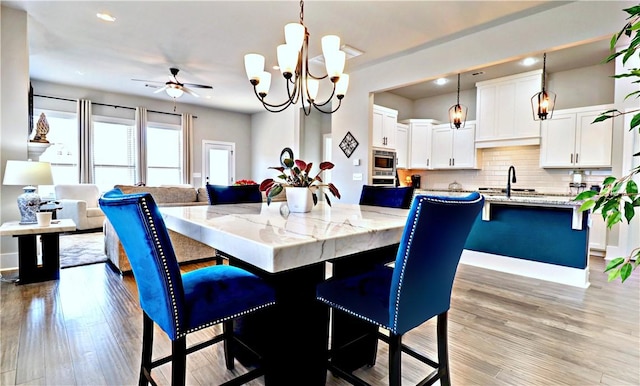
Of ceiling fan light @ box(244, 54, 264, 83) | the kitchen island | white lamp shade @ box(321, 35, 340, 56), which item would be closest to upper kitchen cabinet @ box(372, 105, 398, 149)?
the kitchen island

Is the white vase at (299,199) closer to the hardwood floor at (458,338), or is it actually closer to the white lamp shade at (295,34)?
the hardwood floor at (458,338)

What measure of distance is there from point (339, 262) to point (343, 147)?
3.83 meters

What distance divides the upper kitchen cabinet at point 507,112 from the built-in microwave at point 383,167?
4.94 ft

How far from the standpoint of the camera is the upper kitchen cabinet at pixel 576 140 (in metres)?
4.39

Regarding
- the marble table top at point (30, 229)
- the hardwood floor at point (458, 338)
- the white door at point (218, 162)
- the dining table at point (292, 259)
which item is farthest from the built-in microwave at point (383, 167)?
the white door at point (218, 162)

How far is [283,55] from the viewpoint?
228cm

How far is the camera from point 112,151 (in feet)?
21.9

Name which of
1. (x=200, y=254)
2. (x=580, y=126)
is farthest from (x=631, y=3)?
(x=200, y=254)

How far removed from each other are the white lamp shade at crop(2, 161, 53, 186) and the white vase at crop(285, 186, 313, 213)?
2.88 meters

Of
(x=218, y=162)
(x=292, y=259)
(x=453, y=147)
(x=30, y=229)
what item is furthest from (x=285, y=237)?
(x=218, y=162)

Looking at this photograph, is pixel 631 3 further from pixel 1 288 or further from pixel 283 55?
pixel 1 288

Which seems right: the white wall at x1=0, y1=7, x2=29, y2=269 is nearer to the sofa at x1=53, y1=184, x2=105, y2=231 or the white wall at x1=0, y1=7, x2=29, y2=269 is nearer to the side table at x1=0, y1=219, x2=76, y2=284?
the side table at x1=0, y1=219, x2=76, y2=284

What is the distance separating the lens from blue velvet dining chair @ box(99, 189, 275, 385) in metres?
1.02

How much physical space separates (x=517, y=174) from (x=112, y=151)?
7.88 metres
